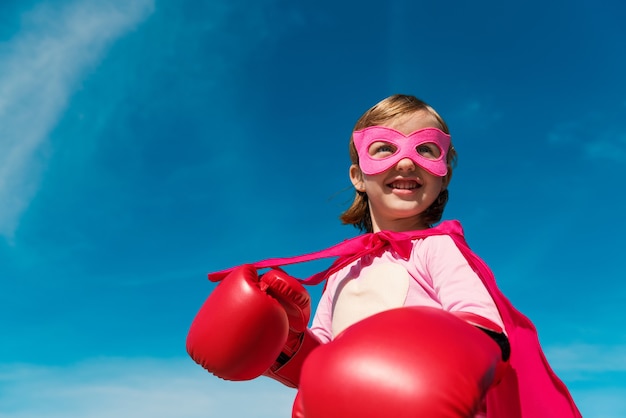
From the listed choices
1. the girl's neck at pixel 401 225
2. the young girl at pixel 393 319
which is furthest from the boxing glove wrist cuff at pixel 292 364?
the girl's neck at pixel 401 225

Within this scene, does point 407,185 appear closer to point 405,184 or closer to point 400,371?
point 405,184

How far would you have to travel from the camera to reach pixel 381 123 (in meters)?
3.30

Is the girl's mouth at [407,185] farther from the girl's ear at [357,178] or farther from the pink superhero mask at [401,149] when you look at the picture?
the girl's ear at [357,178]

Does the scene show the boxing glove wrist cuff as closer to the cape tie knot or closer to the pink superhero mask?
the cape tie knot

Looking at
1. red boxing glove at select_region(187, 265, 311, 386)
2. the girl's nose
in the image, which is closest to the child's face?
the girl's nose

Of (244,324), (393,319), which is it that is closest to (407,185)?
(244,324)

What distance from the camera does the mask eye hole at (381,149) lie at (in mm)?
3205

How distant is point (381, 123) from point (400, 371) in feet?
6.14

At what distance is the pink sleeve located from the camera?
2422 mm

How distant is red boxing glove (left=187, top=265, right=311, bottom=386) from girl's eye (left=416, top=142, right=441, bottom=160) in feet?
3.40

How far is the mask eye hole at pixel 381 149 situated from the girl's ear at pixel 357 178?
1.25ft

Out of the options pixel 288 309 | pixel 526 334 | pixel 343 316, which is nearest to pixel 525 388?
pixel 526 334

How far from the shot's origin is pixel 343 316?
3.02 metres

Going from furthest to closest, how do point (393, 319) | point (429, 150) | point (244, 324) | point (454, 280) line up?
point (429, 150), point (454, 280), point (244, 324), point (393, 319)
